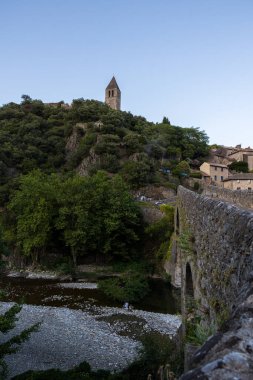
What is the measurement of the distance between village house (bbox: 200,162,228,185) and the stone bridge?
57.9 m

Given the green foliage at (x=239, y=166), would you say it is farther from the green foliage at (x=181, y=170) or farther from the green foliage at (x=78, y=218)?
the green foliage at (x=78, y=218)

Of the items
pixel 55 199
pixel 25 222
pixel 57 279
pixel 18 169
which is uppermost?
pixel 18 169

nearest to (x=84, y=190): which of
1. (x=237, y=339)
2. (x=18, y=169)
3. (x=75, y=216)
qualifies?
(x=75, y=216)

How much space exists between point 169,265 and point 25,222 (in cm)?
1697

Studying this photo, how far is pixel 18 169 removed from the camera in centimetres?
5853

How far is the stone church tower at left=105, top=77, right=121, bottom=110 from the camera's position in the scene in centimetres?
10419

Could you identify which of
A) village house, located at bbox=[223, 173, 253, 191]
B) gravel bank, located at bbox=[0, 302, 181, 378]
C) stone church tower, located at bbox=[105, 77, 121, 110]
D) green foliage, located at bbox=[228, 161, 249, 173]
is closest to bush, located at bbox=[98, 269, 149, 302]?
gravel bank, located at bbox=[0, 302, 181, 378]

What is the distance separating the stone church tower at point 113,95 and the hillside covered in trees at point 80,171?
25.1 meters

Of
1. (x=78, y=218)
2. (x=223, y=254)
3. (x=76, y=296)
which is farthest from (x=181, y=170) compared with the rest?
(x=223, y=254)

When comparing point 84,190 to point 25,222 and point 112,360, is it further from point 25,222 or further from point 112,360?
point 112,360

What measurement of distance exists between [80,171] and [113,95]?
51706mm

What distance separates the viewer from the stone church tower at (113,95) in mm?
104188

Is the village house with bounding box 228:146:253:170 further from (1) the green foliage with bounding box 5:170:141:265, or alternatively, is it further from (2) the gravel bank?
(2) the gravel bank

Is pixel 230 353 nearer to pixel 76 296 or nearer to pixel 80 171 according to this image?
pixel 76 296
